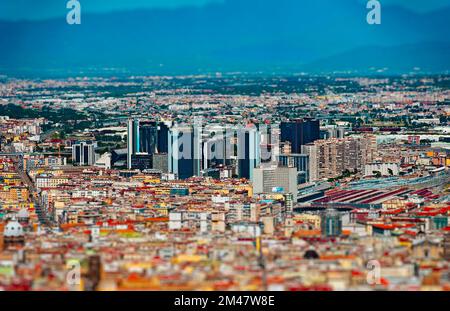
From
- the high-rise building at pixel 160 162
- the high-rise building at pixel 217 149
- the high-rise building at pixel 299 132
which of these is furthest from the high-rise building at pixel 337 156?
the high-rise building at pixel 160 162

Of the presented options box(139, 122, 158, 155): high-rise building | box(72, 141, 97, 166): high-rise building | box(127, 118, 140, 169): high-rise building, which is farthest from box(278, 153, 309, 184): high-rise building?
box(72, 141, 97, 166): high-rise building

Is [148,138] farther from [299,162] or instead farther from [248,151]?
[299,162]

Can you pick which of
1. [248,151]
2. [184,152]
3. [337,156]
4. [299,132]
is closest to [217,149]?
[184,152]

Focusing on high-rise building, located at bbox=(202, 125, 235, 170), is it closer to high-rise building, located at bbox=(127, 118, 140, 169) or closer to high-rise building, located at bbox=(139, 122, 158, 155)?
high-rise building, located at bbox=(139, 122, 158, 155)

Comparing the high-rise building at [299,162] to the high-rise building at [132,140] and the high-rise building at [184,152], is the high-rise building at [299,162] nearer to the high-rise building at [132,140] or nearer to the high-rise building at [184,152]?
the high-rise building at [184,152]

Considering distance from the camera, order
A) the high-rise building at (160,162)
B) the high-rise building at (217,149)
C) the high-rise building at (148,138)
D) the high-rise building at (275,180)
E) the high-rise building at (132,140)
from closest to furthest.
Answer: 1. the high-rise building at (275,180)
2. the high-rise building at (160,162)
3. the high-rise building at (217,149)
4. the high-rise building at (148,138)
5. the high-rise building at (132,140)
